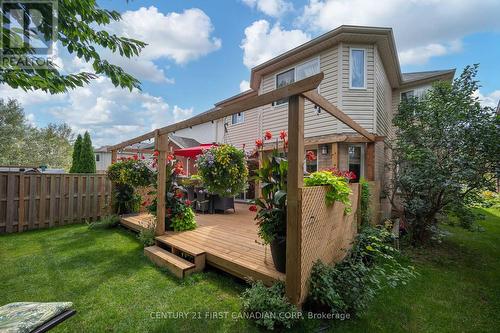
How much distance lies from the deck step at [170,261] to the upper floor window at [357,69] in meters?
6.87

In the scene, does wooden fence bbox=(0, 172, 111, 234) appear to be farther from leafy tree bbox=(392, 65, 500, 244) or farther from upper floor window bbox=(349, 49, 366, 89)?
leafy tree bbox=(392, 65, 500, 244)

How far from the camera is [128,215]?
7.07m

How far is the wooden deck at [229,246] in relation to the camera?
321cm

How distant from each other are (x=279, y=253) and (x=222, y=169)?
246 cm

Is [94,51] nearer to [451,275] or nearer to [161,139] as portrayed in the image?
[161,139]

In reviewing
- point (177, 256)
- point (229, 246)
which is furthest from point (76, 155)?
point (229, 246)

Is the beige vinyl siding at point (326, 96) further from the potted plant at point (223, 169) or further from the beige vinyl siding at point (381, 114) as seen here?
the potted plant at point (223, 169)

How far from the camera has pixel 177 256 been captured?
4152 mm

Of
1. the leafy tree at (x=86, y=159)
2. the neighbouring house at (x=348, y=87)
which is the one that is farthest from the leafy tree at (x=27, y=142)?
the neighbouring house at (x=348, y=87)

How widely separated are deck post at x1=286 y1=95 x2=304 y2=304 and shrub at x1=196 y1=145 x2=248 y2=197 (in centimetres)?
260

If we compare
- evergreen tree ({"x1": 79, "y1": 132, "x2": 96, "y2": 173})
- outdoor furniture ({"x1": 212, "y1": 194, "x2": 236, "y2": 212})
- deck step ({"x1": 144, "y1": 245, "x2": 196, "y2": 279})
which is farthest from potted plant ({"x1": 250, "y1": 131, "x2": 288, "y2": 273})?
evergreen tree ({"x1": 79, "y1": 132, "x2": 96, "y2": 173})

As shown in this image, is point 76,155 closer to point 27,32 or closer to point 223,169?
point 223,169

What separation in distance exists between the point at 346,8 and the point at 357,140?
13.1ft

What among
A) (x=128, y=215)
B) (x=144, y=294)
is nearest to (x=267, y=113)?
(x=128, y=215)
